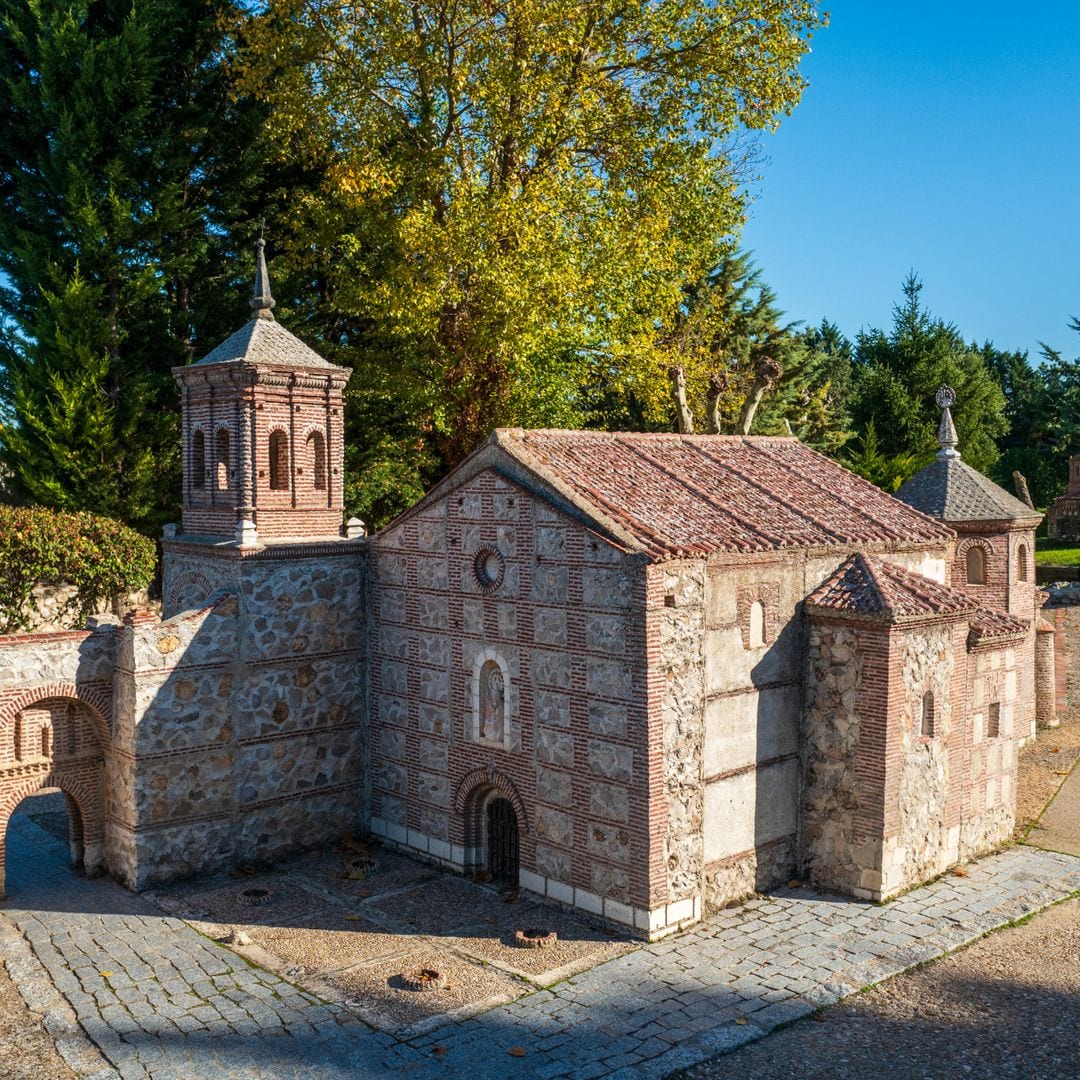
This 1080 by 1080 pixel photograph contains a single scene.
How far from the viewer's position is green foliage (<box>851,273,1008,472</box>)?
4838 cm

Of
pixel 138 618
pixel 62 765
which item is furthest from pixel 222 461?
pixel 62 765

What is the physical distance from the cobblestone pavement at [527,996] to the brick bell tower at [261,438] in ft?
20.8

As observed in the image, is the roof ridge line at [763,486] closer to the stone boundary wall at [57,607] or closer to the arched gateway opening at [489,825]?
the arched gateway opening at [489,825]

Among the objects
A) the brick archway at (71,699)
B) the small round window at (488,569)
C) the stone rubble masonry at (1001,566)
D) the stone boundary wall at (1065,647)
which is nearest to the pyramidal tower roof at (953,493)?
the stone rubble masonry at (1001,566)

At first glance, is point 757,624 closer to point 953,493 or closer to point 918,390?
point 953,493

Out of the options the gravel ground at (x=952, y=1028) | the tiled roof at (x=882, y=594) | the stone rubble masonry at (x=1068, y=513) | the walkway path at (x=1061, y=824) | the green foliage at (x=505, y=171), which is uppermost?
the green foliage at (x=505, y=171)

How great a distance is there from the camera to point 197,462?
19.7 metres

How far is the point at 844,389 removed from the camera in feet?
196

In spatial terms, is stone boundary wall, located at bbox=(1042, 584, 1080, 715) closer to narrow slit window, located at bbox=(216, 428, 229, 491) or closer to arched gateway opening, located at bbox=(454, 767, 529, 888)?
arched gateway opening, located at bbox=(454, 767, 529, 888)

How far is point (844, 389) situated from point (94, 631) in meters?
49.4

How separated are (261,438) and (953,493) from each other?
49.8 feet

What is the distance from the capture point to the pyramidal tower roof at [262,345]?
61.0 ft

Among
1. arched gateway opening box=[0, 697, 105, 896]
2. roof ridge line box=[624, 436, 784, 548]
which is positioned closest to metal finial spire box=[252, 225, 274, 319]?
roof ridge line box=[624, 436, 784, 548]

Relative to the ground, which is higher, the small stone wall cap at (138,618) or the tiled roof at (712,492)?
the tiled roof at (712,492)
